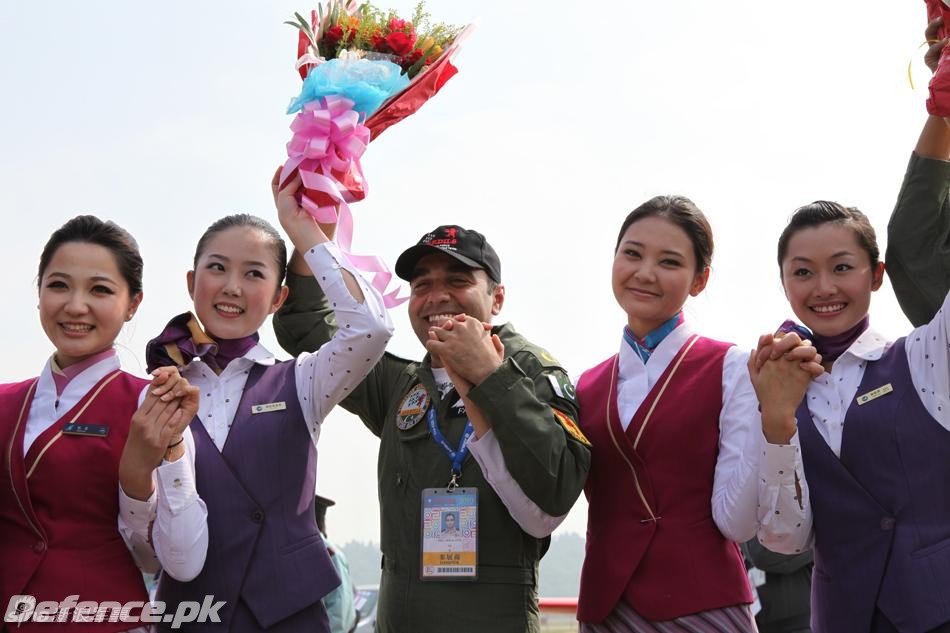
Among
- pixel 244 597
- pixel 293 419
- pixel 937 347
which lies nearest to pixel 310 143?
pixel 293 419

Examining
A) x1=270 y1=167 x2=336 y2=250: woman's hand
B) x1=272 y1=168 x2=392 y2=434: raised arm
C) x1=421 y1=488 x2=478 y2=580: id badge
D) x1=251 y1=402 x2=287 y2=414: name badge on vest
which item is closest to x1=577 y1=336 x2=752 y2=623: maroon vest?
x1=421 y1=488 x2=478 y2=580: id badge

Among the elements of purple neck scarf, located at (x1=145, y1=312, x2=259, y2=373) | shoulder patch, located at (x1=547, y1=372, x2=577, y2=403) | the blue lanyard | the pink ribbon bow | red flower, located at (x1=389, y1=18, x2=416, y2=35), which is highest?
red flower, located at (x1=389, y1=18, x2=416, y2=35)

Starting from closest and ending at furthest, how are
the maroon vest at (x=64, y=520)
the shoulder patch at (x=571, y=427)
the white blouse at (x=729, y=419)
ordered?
the white blouse at (x=729, y=419)
the maroon vest at (x=64, y=520)
the shoulder patch at (x=571, y=427)

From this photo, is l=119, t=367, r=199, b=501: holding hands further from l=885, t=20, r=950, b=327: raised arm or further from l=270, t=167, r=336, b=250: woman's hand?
l=885, t=20, r=950, b=327: raised arm

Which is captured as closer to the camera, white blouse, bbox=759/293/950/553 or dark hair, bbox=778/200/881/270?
white blouse, bbox=759/293/950/553

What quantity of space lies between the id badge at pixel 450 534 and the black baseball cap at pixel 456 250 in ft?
2.79

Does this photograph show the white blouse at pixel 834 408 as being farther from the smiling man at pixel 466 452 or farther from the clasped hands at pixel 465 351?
the clasped hands at pixel 465 351

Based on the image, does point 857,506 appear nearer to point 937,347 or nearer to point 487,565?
point 937,347

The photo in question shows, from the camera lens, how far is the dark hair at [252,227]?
12.3ft

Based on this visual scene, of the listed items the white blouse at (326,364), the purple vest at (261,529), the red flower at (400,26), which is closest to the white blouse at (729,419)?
the white blouse at (326,364)

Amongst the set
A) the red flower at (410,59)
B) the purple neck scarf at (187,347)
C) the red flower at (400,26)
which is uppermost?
the red flower at (400,26)

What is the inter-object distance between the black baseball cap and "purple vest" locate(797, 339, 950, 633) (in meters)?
1.24

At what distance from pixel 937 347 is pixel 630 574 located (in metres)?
1.15

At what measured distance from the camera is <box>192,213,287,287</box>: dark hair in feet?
12.3
